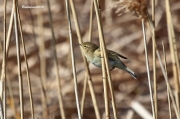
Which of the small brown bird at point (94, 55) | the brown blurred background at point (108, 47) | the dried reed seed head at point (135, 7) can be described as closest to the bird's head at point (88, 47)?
the small brown bird at point (94, 55)

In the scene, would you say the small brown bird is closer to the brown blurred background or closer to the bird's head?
the bird's head

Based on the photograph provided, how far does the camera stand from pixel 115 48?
5.28 m

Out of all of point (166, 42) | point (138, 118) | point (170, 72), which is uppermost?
point (166, 42)

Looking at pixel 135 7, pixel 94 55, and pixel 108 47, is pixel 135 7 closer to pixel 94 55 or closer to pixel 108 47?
pixel 94 55

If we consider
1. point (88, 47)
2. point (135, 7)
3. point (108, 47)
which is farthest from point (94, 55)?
point (108, 47)

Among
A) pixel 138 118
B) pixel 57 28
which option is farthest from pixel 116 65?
pixel 57 28

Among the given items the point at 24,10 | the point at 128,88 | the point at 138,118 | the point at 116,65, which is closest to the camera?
the point at 116,65

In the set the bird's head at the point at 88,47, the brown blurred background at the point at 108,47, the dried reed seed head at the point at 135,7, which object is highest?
the dried reed seed head at the point at 135,7

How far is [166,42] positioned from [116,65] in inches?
108

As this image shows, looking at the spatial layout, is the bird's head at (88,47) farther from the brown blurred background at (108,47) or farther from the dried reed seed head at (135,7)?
the brown blurred background at (108,47)

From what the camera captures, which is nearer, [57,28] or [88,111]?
[88,111]

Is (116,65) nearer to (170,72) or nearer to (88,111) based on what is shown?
(88,111)

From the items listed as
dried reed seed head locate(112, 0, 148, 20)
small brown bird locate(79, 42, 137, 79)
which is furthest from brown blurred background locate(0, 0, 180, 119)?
dried reed seed head locate(112, 0, 148, 20)

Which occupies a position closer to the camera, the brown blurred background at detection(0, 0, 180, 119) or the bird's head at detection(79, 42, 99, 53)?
Answer: the bird's head at detection(79, 42, 99, 53)
